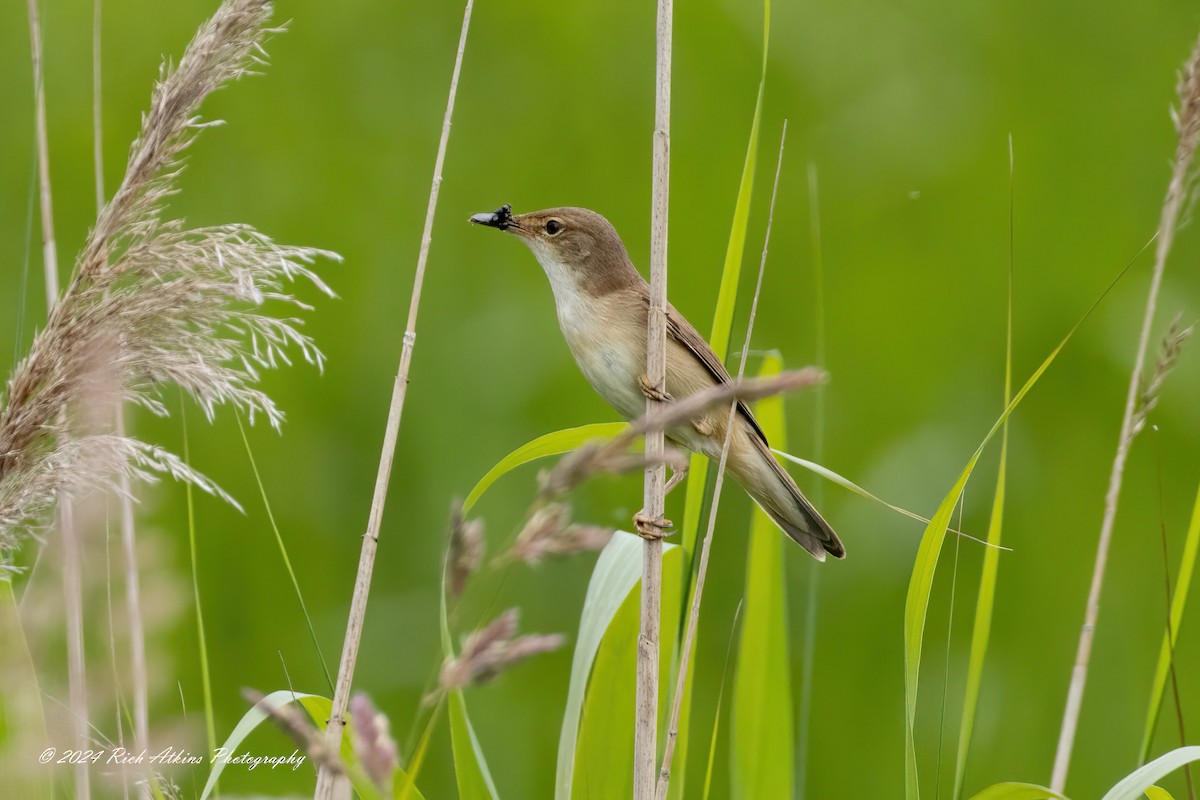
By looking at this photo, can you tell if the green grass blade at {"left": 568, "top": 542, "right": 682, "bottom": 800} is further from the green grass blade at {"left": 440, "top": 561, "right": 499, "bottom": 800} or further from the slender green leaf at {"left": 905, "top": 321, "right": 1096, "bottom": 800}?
the slender green leaf at {"left": 905, "top": 321, "right": 1096, "bottom": 800}

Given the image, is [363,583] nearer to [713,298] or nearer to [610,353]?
[610,353]

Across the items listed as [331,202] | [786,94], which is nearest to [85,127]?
[331,202]

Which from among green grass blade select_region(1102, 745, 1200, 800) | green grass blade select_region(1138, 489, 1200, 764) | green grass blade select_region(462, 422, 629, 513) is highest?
green grass blade select_region(462, 422, 629, 513)

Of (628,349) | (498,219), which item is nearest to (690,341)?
(628,349)

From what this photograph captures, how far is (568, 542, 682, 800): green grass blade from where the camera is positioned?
6.07ft

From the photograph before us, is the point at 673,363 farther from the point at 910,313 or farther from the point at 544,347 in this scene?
the point at 910,313

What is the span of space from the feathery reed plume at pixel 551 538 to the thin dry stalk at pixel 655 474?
548 millimetres

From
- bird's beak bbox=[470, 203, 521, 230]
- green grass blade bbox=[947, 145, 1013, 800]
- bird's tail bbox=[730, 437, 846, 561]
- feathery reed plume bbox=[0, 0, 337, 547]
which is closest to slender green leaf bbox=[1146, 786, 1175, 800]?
green grass blade bbox=[947, 145, 1013, 800]

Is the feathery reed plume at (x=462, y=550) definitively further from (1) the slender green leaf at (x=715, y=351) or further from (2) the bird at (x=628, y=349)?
(2) the bird at (x=628, y=349)

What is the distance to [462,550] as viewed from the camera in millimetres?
1087

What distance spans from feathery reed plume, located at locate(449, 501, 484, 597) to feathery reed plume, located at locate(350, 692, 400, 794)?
121mm

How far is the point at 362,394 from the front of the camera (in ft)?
13.2

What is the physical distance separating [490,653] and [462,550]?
96 mm

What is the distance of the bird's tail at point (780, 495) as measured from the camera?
8.22ft
